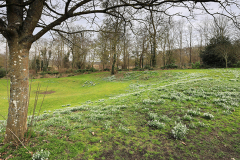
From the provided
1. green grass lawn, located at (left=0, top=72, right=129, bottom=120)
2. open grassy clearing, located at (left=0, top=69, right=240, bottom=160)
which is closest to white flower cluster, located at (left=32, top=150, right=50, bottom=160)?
open grassy clearing, located at (left=0, top=69, right=240, bottom=160)

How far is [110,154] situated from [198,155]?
2.48m

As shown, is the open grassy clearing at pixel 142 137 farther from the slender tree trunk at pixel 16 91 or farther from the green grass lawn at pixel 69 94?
the green grass lawn at pixel 69 94

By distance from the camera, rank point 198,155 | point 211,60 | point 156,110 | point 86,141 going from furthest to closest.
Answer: point 211,60, point 156,110, point 86,141, point 198,155

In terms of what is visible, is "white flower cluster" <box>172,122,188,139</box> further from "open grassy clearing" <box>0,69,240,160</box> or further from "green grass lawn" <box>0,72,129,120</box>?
"green grass lawn" <box>0,72,129,120</box>

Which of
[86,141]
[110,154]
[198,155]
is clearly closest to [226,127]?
[198,155]

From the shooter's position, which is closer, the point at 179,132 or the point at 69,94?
the point at 179,132

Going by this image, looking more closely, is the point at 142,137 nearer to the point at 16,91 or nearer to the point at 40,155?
the point at 40,155

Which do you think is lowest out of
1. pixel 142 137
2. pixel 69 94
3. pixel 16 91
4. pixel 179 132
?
pixel 69 94

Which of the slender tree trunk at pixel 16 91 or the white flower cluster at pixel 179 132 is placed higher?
the slender tree trunk at pixel 16 91

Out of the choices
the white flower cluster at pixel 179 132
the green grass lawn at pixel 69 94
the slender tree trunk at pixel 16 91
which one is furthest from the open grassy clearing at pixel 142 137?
the green grass lawn at pixel 69 94

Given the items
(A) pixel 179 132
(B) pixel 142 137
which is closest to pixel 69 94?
(B) pixel 142 137

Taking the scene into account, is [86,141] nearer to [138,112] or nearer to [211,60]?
[138,112]

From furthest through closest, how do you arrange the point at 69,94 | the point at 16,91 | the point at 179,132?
the point at 69,94, the point at 179,132, the point at 16,91

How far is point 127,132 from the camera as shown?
172 inches
